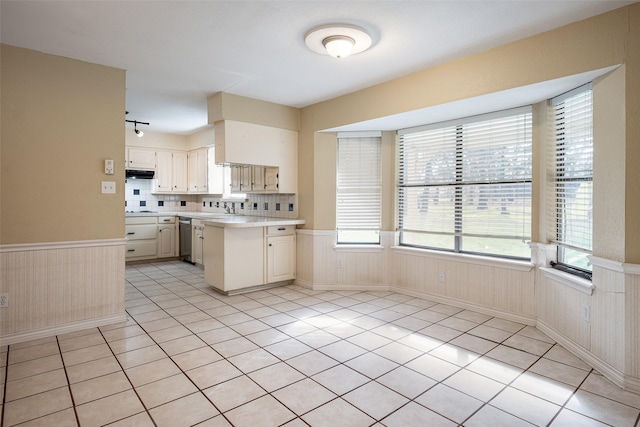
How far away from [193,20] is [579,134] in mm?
3132

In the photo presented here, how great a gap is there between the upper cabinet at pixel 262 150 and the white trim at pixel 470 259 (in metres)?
1.77

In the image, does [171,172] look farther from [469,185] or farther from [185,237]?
[469,185]

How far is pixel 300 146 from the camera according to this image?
4902 millimetres

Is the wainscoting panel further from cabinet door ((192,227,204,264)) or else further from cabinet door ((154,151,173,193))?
cabinet door ((154,151,173,193))

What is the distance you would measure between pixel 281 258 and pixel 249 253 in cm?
50

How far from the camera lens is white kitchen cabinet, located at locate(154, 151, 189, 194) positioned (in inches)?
265

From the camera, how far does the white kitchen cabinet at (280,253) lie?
15.1ft

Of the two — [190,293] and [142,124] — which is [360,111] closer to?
[190,293]

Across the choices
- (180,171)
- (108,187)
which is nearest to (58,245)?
(108,187)

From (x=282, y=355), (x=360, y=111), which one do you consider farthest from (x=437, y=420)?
(x=360, y=111)

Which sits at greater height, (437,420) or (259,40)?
(259,40)

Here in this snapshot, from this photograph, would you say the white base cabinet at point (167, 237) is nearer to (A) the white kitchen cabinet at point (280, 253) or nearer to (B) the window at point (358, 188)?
(A) the white kitchen cabinet at point (280, 253)

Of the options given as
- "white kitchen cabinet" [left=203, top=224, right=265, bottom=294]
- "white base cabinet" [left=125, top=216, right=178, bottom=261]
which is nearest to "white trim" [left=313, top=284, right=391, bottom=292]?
"white kitchen cabinet" [left=203, top=224, right=265, bottom=294]

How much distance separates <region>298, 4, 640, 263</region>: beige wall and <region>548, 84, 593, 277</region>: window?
169 mm
